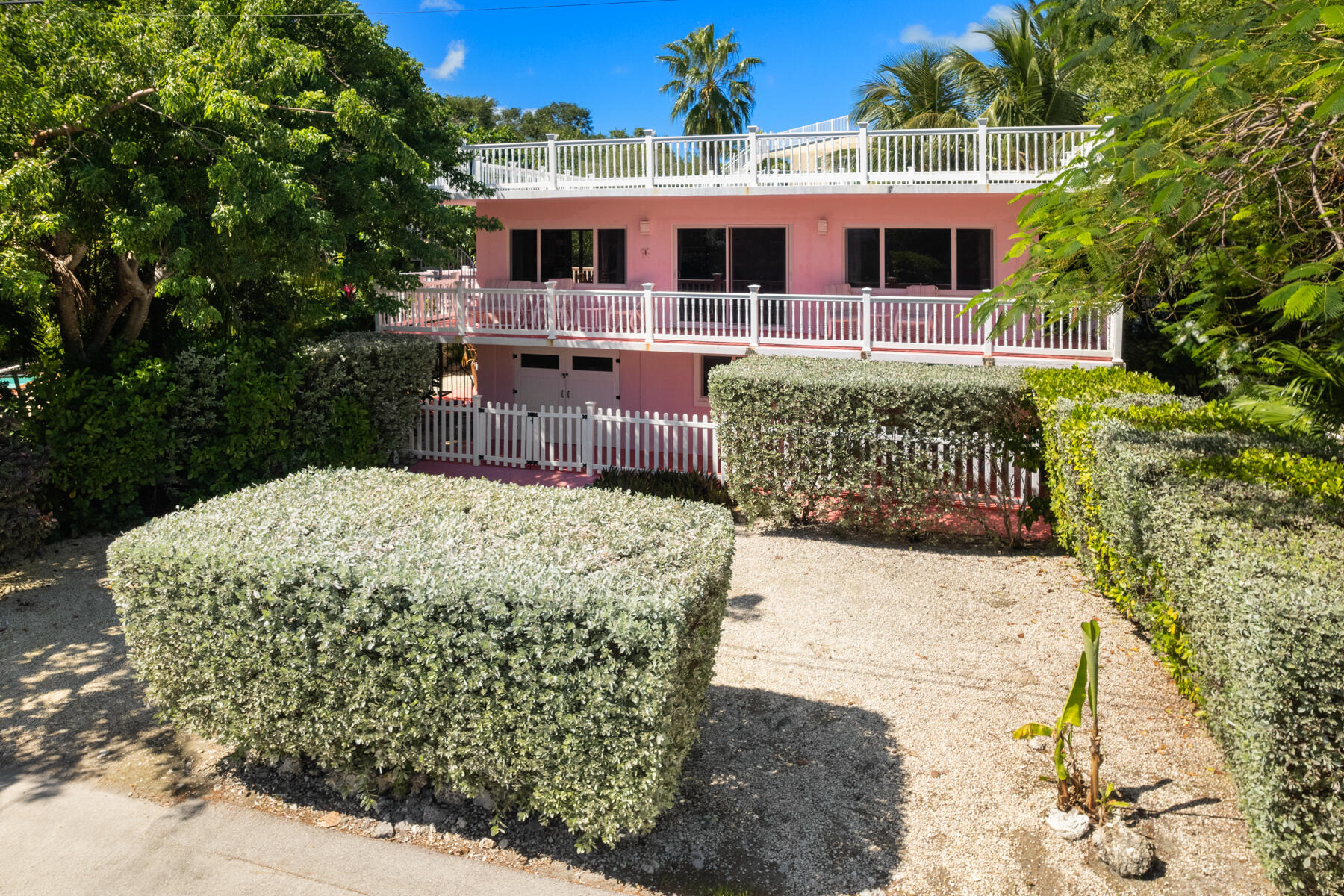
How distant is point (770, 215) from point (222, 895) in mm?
15383

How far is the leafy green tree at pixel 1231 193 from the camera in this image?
474 centimetres

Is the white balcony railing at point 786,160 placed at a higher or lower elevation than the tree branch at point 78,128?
higher

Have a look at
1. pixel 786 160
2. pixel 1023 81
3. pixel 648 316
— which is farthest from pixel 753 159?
pixel 1023 81

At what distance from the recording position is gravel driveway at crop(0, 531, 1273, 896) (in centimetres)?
489

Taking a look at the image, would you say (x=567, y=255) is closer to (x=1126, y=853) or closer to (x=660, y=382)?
(x=660, y=382)

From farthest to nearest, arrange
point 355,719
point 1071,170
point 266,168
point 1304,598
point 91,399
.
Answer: point 91,399, point 266,168, point 1071,170, point 355,719, point 1304,598

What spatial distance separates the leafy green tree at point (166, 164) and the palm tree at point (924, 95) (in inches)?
588

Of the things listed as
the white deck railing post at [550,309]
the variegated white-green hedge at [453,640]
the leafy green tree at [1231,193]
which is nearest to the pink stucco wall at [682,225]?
the white deck railing post at [550,309]

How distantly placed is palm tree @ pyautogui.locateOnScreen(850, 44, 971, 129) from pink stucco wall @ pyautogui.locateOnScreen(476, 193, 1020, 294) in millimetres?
7356

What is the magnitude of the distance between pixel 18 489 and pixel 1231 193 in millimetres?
11441

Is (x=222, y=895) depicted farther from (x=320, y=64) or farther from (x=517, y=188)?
(x=517, y=188)

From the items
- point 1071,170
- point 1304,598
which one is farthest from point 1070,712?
point 1071,170

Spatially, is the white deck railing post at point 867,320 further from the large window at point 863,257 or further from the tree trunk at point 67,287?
the tree trunk at point 67,287

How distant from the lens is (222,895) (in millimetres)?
4656
